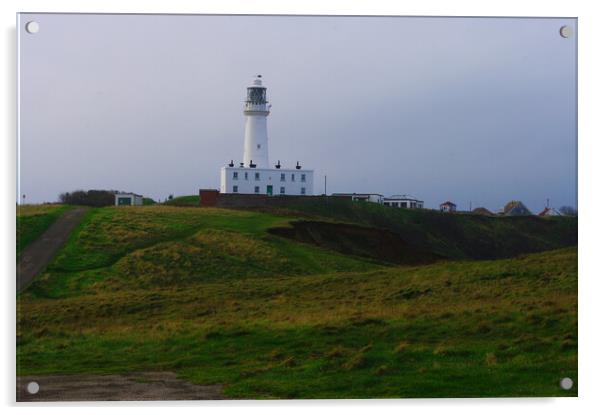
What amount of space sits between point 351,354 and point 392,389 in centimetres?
74

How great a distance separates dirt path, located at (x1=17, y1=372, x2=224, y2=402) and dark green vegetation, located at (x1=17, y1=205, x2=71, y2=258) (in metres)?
1.52

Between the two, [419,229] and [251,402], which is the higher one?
[419,229]

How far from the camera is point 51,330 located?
12.4 metres

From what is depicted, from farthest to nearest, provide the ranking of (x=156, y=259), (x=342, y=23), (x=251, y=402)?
(x=156, y=259) → (x=342, y=23) → (x=251, y=402)

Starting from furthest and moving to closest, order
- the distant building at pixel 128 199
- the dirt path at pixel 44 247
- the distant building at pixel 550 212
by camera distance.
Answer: the distant building at pixel 128 199 < the distant building at pixel 550 212 < the dirt path at pixel 44 247

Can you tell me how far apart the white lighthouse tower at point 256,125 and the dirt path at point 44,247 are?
87.9 inches

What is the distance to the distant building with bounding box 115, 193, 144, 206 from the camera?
1334cm

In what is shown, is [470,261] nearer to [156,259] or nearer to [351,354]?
[351,354]

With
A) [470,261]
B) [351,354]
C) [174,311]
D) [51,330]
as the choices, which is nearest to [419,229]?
[470,261]

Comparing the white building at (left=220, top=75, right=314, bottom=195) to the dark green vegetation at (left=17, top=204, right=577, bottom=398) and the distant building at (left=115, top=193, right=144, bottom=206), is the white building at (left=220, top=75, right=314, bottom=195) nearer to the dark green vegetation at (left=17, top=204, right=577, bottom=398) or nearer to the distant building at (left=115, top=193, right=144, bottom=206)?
the dark green vegetation at (left=17, top=204, right=577, bottom=398)

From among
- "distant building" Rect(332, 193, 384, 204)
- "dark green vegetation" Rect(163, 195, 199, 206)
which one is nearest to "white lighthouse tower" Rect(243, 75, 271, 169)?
"dark green vegetation" Rect(163, 195, 199, 206)

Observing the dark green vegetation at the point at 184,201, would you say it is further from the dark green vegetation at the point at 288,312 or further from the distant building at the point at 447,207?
the distant building at the point at 447,207

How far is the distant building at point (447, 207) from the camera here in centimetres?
1345

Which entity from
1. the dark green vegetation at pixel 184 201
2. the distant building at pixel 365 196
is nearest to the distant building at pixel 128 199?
the dark green vegetation at pixel 184 201
